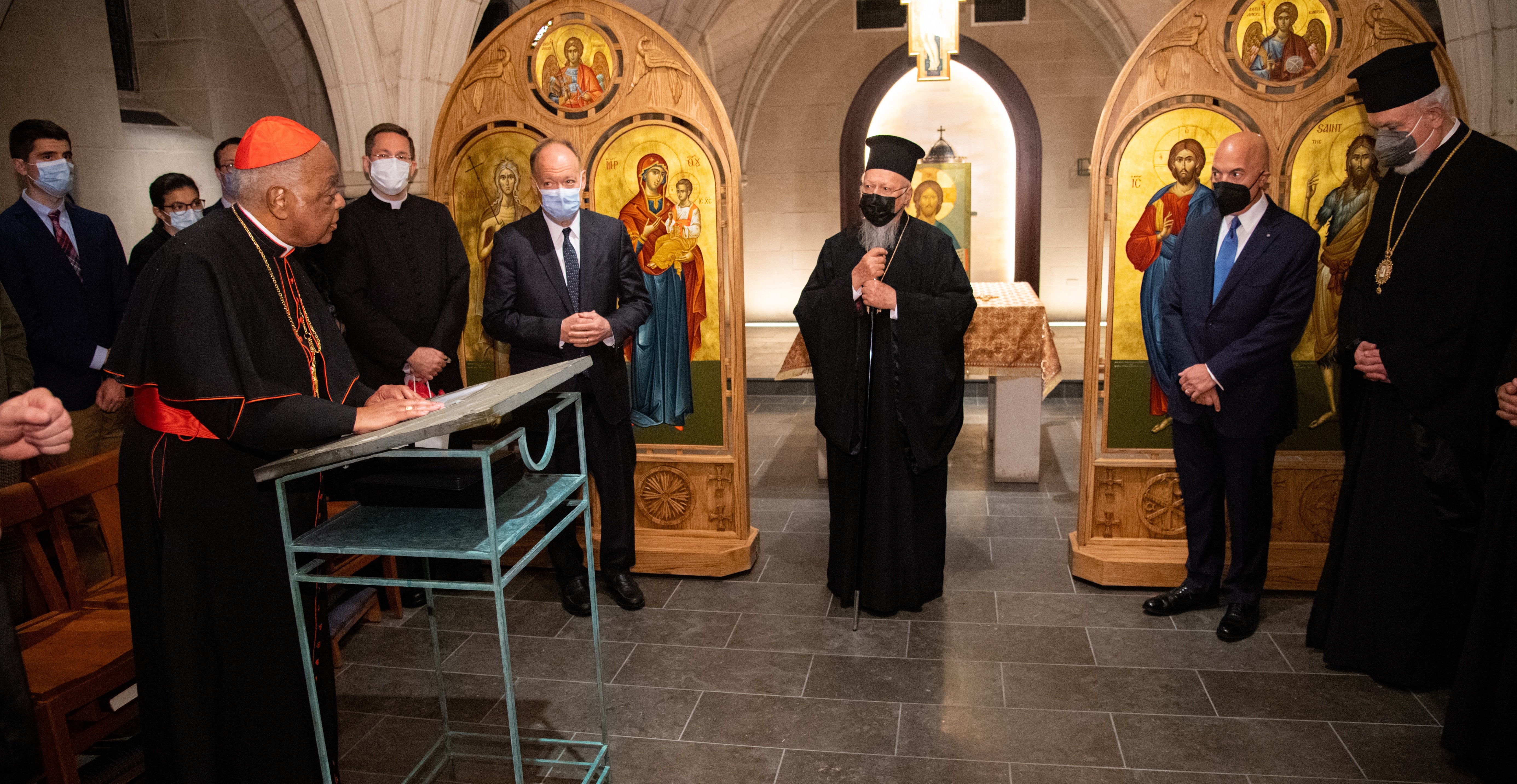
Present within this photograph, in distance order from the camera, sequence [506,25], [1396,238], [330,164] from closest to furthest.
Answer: [330,164] → [1396,238] → [506,25]

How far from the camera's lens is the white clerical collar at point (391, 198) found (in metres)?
3.94

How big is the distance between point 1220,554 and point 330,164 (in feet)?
11.3

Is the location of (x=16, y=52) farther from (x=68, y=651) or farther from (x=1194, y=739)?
(x=1194, y=739)

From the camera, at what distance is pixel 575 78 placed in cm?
426

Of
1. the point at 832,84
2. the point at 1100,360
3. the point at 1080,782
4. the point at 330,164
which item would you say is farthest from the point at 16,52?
the point at 832,84

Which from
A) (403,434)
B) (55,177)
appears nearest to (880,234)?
(403,434)

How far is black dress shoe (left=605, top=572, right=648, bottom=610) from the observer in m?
4.11

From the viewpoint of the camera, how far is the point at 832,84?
9.96m

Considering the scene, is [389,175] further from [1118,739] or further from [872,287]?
[1118,739]

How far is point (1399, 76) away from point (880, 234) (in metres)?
1.77

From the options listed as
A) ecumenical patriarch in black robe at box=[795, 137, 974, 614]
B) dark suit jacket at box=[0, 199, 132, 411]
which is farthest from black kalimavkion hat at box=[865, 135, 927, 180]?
dark suit jacket at box=[0, 199, 132, 411]

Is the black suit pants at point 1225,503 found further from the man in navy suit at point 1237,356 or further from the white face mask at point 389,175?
the white face mask at point 389,175

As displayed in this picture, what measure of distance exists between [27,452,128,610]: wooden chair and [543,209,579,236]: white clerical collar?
67.3 inches

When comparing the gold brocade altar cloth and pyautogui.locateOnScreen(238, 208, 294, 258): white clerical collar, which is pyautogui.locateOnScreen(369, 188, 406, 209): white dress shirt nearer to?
pyautogui.locateOnScreen(238, 208, 294, 258): white clerical collar
